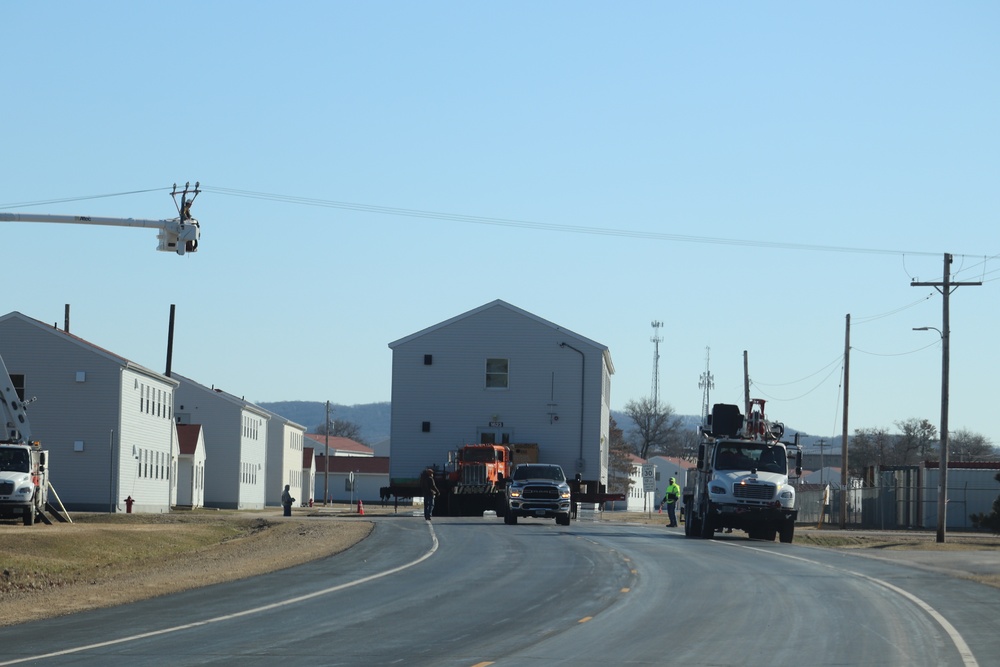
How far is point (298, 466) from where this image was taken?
4345 inches

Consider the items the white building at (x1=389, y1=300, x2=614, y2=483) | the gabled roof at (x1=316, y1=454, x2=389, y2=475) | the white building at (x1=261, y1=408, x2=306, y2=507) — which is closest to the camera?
the white building at (x1=389, y1=300, x2=614, y2=483)

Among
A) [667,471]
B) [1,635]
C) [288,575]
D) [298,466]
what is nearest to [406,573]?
[288,575]

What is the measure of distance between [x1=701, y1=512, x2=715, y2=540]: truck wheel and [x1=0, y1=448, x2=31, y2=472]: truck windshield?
20.0 m

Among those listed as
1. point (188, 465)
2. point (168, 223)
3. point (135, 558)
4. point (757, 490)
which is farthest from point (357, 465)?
point (168, 223)

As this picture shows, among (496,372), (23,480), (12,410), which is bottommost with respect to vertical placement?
(23,480)

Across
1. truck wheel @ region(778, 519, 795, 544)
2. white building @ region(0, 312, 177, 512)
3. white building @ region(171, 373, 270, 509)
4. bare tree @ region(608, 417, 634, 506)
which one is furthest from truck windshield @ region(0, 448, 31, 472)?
bare tree @ region(608, 417, 634, 506)

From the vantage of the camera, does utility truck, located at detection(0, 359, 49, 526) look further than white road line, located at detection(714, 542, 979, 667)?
Yes

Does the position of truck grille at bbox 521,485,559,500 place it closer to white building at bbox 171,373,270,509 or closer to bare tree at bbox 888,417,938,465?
white building at bbox 171,373,270,509

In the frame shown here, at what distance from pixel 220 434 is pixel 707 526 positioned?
2116 inches

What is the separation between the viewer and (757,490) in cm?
3550

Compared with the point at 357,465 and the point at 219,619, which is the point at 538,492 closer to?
the point at 219,619

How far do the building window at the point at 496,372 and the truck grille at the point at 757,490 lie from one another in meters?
29.5

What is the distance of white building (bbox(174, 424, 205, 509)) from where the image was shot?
77.5m

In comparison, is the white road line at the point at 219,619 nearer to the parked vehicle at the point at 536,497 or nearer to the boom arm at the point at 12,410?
the parked vehicle at the point at 536,497
